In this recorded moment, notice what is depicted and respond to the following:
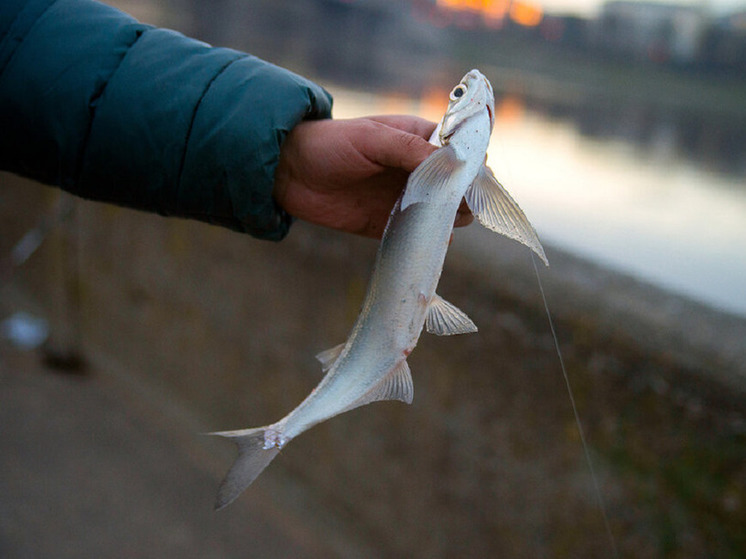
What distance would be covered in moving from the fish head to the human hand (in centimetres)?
17

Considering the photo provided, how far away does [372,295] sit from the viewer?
4.20 feet

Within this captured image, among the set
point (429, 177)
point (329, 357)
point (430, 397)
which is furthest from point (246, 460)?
point (430, 397)

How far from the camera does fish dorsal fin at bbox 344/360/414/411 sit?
1.26 metres

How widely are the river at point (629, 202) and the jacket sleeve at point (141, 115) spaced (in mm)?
1388

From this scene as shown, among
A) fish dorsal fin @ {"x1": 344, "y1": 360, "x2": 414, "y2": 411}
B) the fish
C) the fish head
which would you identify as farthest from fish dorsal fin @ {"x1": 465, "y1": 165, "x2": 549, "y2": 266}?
fish dorsal fin @ {"x1": 344, "y1": 360, "x2": 414, "y2": 411}

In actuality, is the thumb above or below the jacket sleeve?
above

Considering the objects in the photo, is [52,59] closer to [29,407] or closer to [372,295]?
[372,295]

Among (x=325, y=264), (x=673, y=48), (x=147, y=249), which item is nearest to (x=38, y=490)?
(x=147, y=249)

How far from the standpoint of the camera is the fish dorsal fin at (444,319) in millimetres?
1284

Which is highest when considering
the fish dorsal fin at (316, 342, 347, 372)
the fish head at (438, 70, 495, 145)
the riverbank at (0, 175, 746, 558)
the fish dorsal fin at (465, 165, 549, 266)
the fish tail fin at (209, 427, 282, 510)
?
the fish head at (438, 70, 495, 145)

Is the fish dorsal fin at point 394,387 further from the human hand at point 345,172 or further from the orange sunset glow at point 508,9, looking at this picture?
the orange sunset glow at point 508,9

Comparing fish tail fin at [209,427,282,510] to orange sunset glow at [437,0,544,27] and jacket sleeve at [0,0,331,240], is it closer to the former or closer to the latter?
jacket sleeve at [0,0,331,240]

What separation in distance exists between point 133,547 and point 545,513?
5.67ft

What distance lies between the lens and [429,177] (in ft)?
4.11
